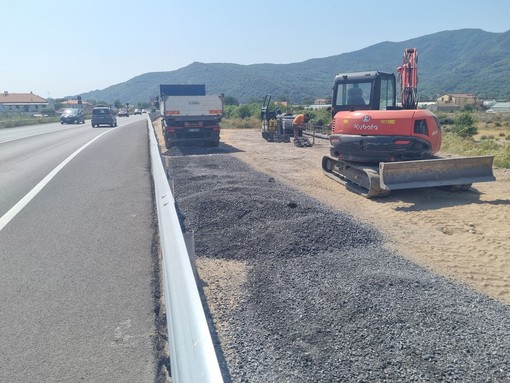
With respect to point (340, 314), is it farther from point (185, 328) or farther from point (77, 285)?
point (77, 285)

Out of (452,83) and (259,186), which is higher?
(452,83)

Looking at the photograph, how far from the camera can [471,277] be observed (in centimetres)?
509

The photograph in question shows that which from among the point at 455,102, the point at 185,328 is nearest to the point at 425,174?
the point at 185,328

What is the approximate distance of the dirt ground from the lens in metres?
5.34

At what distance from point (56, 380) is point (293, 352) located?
165 centimetres

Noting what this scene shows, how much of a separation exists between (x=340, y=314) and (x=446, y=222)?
4.44 meters

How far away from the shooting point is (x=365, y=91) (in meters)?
12.2

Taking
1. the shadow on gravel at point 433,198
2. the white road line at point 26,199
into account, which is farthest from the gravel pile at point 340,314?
the shadow on gravel at point 433,198

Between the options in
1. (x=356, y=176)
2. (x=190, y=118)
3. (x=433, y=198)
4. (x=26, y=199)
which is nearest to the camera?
(x=26, y=199)

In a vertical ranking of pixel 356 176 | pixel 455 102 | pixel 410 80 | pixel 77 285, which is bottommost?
pixel 77 285

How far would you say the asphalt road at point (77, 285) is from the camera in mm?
2953

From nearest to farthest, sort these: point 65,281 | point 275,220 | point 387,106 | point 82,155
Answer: point 65,281 → point 275,220 → point 387,106 → point 82,155

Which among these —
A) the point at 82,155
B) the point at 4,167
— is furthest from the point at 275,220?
the point at 82,155

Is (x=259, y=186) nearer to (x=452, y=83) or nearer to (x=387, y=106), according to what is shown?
(x=387, y=106)
